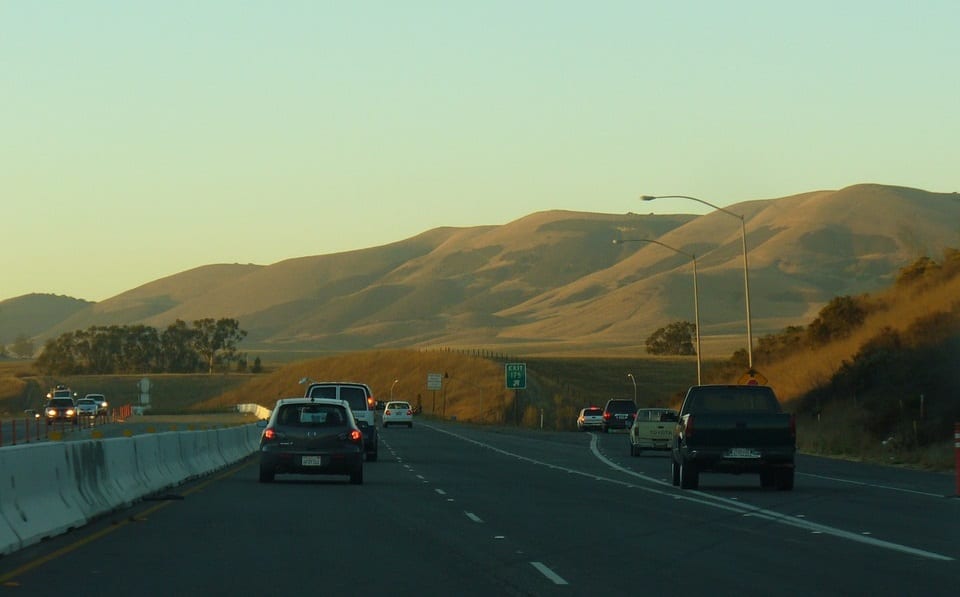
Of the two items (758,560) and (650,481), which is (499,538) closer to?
(758,560)

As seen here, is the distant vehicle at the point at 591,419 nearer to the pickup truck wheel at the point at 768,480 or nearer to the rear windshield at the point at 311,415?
the pickup truck wheel at the point at 768,480

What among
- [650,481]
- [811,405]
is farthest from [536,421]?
[650,481]

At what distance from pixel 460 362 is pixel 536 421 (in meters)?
42.7

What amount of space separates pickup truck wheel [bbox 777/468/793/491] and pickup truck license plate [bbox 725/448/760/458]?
623 mm

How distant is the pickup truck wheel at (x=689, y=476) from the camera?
2960 cm

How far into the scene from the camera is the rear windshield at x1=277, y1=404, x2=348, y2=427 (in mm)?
30703

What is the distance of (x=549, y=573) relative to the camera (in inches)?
595

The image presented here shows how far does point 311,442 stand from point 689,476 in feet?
22.7

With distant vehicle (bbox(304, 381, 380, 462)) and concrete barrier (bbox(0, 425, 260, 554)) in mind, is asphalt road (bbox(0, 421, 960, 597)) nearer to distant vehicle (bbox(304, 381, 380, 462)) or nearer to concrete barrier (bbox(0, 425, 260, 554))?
concrete barrier (bbox(0, 425, 260, 554))

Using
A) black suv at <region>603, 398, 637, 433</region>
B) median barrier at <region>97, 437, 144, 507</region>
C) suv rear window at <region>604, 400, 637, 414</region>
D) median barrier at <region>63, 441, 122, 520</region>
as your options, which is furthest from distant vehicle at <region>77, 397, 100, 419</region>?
median barrier at <region>63, 441, 122, 520</region>

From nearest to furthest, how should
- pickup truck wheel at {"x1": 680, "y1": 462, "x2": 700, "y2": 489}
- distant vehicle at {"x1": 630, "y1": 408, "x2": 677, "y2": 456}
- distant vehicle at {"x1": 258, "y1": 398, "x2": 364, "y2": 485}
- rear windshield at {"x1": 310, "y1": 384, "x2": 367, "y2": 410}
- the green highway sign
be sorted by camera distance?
pickup truck wheel at {"x1": 680, "y1": 462, "x2": 700, "y2": 489}, distant vehicle at {"x1": 258, "y1": 398, "x2": 364, "y2": 485}, rear windshield at {"x1": 310, "y1": 384, "x2": 367, "y2": 410}, distant vehicle at {"x1": 630, "y1": 408, "x2": 677, "y2": 456}, the green highway sign

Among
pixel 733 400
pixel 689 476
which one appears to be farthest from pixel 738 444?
pixel 733 400

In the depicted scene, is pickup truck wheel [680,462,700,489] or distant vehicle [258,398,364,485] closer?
pickup truck wheel [680,462,700,489]

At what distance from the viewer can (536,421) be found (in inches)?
4943
